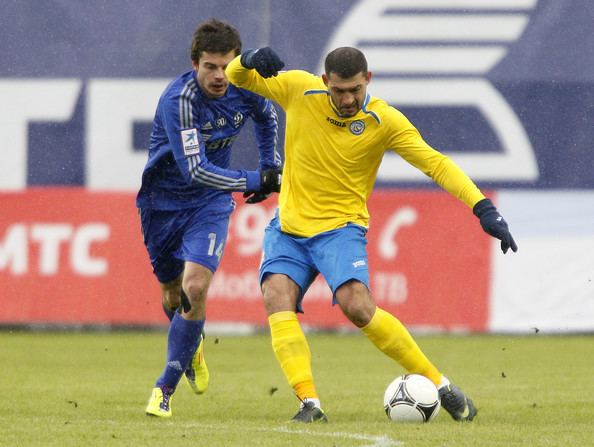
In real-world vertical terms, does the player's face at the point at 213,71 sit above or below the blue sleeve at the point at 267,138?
above

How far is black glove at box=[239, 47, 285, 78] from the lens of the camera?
6918 millimetres

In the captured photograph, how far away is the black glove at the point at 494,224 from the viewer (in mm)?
6601

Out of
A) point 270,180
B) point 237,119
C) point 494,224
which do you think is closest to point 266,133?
point 237,119

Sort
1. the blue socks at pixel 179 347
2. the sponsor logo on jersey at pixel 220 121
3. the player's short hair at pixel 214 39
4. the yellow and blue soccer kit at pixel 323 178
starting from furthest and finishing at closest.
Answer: the sponsor logo on jersey at pixel 220 121, the blue socks at pixel 179 347, the player's short hair at pixel 214 39, the yellow and blue soccer kit at pixel 323 178

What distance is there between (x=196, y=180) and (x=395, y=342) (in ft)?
4.44

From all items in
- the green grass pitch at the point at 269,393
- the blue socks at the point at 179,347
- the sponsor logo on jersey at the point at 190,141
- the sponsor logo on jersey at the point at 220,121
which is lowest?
the green grass pitch at the point at 269,393

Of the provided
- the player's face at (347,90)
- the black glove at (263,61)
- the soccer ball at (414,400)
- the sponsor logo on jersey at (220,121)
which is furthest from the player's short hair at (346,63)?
the soccer ball at (414,400)

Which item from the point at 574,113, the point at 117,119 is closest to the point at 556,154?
the point at 574,113

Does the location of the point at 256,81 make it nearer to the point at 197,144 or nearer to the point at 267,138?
the point at 197,144

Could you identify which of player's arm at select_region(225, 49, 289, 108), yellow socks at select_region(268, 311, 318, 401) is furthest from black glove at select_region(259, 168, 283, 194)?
yellow socks at select_region(268, 311, 318, 401)

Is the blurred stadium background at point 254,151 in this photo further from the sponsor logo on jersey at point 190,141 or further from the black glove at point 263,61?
the black glove at point 263,61

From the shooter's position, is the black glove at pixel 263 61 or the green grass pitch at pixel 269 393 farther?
the black glove at pixel 263 61

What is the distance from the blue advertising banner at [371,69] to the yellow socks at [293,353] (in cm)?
564

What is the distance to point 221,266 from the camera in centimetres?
1241
